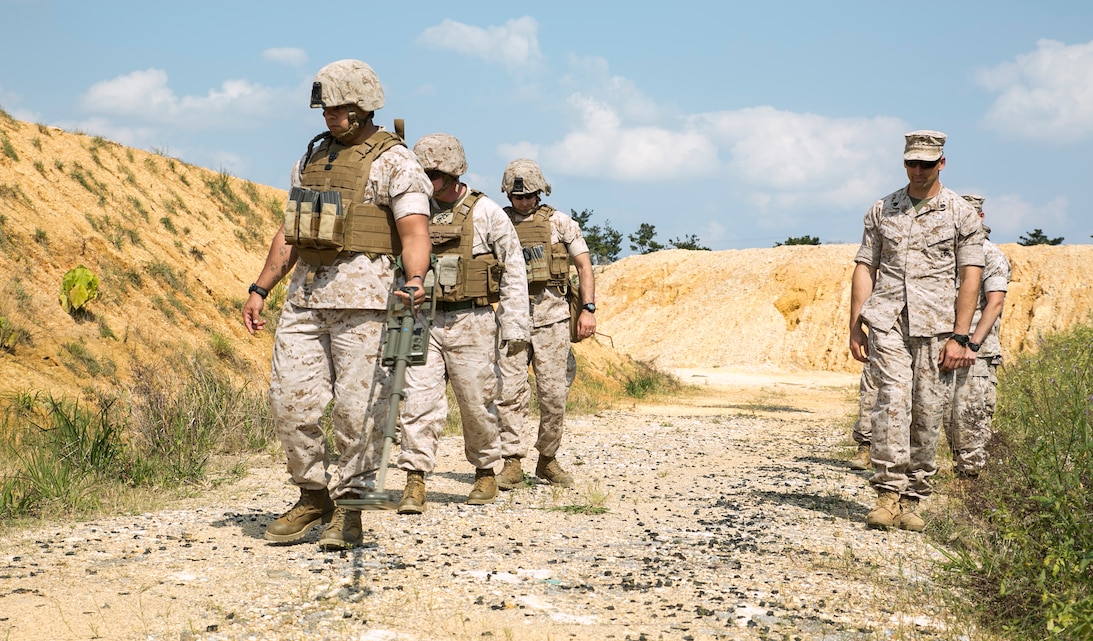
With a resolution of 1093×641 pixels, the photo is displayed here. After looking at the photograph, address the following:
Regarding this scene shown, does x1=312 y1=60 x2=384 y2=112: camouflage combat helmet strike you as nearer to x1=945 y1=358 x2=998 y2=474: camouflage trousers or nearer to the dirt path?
the dirt path

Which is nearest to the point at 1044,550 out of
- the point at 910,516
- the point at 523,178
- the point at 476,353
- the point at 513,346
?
the point at 910,516

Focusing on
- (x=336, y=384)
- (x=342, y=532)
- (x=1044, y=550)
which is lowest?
(x=342, y=532)

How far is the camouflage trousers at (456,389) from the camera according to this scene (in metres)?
5.82

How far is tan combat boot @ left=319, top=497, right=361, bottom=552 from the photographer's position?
4969mm

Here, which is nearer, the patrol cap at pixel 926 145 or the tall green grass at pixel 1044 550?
the tall green grass at pixel 1044 550

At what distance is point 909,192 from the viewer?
605 cm


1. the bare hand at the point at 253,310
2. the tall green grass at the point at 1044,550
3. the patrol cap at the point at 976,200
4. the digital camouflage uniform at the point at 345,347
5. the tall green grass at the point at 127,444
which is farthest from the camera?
the patrol cap at the point at 976,200

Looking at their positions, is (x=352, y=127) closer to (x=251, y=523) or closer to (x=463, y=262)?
(x=463, y=262)

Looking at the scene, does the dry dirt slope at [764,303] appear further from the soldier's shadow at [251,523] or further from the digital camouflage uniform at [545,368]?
the soldier's shadow at [251,523]

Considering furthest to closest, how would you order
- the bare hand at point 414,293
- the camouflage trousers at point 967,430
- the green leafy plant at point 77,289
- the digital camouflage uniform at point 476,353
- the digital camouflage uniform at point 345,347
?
the green leafy plant at point 77,289
the camouflage trousers at point 967,430
the digital camouflage uniform at point 476,353
the digital camouflage uniform at point 345,347
the bare hand at point 414,293

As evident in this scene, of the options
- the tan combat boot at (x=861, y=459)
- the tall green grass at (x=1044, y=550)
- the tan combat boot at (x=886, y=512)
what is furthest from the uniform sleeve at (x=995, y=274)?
the tall green grass at (x=1044, y=550)

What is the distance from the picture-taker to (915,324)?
5.85 m

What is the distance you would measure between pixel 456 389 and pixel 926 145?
3049 millimetres

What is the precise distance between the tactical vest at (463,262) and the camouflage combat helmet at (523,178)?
2.71 feet
